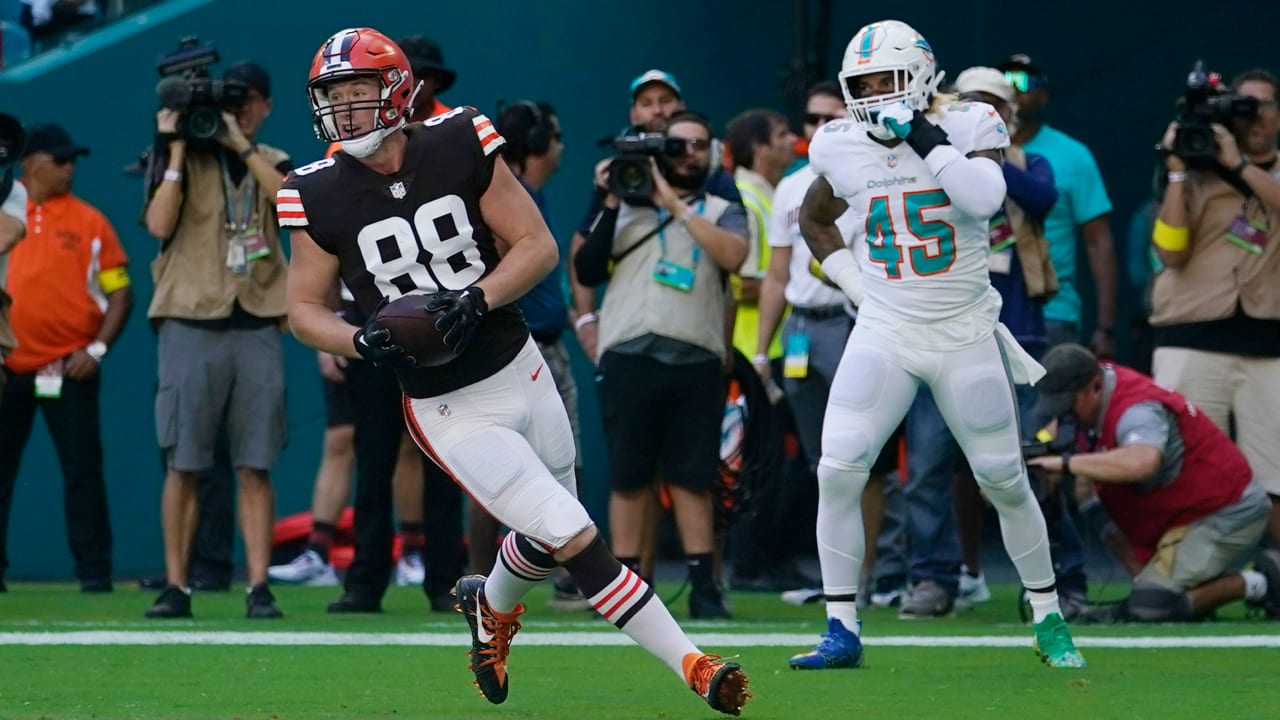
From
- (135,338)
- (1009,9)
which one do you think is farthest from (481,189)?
(1009,9)

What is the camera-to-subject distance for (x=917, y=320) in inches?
261

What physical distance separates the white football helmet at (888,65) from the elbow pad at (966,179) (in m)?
0.23

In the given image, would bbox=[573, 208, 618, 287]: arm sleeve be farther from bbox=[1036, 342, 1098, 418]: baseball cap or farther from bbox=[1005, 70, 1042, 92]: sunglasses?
bbox=[1005, 70, 1042, 92]: sunglasses

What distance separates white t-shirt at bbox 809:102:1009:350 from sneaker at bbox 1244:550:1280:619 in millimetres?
2420

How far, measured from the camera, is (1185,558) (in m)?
8.34

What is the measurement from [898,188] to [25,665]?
322 cm

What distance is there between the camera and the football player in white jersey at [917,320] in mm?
6531

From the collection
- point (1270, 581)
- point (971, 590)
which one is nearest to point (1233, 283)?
point (1270, 581)

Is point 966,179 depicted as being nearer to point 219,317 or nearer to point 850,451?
point 850,451

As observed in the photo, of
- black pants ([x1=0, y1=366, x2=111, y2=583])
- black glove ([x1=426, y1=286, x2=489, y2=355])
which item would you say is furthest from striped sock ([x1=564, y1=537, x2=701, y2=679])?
black pants ([x1=0, y1=366, x2=111, y2=583])

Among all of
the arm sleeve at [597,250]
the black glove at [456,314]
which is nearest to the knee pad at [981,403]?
the black glove at [456,314]

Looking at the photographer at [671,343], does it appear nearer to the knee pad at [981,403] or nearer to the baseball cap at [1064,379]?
the baseball cap at [1064,379]

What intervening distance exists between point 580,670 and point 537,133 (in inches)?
120

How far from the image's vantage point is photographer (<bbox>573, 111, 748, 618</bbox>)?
8.45 m
